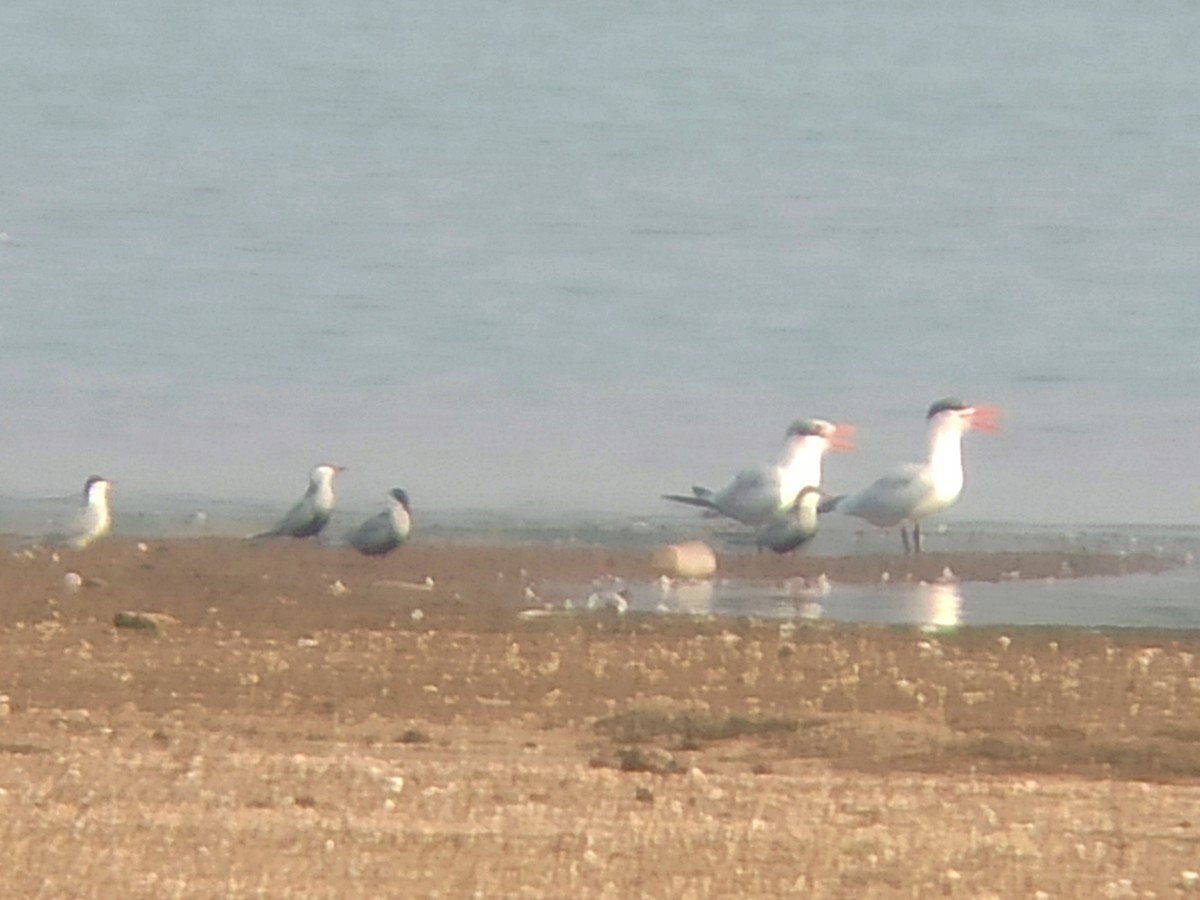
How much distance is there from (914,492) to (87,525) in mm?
5370

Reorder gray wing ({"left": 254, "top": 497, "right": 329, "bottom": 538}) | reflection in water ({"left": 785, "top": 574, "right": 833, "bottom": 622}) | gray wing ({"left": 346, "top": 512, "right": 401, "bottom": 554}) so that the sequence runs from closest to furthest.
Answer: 1. reflection in water ({"left": 785, "top": 574, "right": 833, "bottom": 622})
2. gray wing ({"left": 346, "top": 512, "right": 401, "bottom": 554})
3. gray wing ({"left": 254, "top": 497, "right": 329, "bottom": 538})

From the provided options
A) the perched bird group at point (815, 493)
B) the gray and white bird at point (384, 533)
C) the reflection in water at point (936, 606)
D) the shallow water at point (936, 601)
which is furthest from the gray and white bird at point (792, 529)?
the gray and white bird at point (384, 533)

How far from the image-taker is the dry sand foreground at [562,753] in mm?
6531

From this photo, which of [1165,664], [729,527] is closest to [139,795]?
[1165,664]

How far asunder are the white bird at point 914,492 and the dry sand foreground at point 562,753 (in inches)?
223

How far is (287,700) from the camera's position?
1004cm

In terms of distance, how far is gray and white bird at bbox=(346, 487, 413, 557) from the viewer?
58.3ft

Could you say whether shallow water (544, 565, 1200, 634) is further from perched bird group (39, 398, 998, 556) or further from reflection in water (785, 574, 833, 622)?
perched bird group (39, 398, 998, 556)

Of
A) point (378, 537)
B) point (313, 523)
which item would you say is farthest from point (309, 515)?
point (378, 537)

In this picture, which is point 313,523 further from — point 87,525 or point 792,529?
point 792,529

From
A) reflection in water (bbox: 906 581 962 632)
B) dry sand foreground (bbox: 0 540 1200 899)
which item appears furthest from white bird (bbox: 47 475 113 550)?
reflection in water (bbox: 906 581 962 632)

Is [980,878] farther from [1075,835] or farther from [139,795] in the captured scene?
[139,795]

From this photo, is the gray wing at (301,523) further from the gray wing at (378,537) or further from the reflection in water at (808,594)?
the reflection in water at (808,594)

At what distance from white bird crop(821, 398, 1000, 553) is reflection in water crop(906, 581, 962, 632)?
253 centimetres
